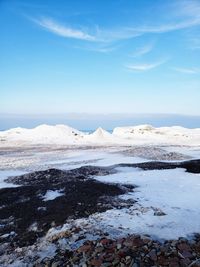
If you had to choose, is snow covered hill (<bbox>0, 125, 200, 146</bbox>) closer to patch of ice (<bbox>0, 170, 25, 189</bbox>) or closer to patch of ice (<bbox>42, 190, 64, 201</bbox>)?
patch of ice (<bbox>0, 170, 25, 189</bbox>)

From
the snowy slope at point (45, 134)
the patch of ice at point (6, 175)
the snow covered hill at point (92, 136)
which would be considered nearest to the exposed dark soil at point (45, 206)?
the patch of ice at point (6, 175)

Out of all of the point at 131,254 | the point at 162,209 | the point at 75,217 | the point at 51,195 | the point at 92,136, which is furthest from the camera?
the point at 92,136

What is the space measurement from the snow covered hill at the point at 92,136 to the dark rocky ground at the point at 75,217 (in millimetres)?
32315

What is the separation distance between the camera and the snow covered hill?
4583cm

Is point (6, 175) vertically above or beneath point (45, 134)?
above

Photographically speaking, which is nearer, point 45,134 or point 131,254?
point 131,254

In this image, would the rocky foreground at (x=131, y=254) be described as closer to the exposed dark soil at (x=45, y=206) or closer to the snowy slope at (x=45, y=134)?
the exposed dark soil at (x=45, y=206)

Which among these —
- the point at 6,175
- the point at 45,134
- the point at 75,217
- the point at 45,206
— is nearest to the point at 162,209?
the point at 75,217

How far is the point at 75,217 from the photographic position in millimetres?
7871

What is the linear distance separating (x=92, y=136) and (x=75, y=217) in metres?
41.5

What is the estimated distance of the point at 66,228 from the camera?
23.6 feet

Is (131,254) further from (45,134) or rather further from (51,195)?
(45,134)

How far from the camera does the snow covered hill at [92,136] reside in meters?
45.8

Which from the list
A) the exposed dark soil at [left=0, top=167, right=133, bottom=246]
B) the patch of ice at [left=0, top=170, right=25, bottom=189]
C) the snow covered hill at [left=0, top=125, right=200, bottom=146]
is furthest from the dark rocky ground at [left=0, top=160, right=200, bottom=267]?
the snow covered hill at [left=0, top=125, right=200, bottom=146]
